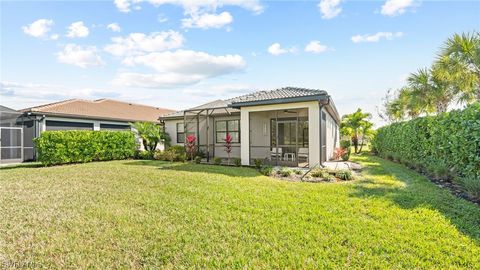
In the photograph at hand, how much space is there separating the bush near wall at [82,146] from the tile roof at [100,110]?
3.60 meters

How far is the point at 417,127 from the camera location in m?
11.4

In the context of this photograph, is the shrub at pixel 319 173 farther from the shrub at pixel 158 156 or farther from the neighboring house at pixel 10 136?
the neighboring house at pixel 10 136

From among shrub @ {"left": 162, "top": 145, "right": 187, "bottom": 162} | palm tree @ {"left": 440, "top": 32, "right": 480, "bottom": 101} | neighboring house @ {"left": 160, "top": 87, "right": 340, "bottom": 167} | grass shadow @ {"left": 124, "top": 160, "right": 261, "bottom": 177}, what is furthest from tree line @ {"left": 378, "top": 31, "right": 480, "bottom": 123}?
shrub @ {"left": 162, "top": 145, "right": 187, "bottom": 162}

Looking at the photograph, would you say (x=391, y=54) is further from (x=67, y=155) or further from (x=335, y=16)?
(x=67, y=155)

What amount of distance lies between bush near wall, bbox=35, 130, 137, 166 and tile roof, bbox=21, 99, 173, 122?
11.8ft

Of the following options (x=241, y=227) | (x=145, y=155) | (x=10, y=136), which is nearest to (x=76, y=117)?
(x=10, y=136)

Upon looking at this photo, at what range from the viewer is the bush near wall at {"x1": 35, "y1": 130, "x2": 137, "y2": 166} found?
541 inches

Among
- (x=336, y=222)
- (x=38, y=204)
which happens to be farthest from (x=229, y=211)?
(x=38, y=204)

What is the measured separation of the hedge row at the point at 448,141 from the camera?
259 inches

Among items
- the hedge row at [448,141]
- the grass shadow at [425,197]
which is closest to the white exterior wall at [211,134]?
the grass shadow at [425,197]

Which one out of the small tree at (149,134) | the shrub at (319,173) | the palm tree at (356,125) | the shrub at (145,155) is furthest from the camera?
the palm tree at (356,125)

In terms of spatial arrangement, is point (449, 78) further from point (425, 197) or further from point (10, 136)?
point (10, 136)

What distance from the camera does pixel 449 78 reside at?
13.9m

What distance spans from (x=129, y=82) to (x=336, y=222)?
793 inches
